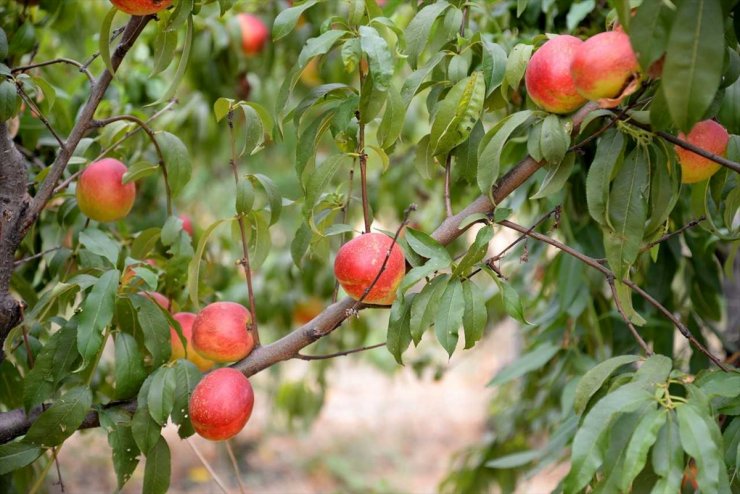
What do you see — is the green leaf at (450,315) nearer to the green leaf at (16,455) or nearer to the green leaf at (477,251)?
the green leaf at (477,251)

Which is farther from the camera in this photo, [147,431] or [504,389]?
[504,389]

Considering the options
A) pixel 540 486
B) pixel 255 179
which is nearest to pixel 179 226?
pixel 255 179

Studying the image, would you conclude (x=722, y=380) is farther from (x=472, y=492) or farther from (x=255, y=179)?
(x=472, y=492)

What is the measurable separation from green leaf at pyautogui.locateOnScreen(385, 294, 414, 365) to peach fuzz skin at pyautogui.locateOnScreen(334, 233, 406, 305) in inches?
0.9

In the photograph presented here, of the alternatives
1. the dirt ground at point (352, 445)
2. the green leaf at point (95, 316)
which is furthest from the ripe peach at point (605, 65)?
the dirt ground at point (352, 445)

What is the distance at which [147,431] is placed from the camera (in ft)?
2.96

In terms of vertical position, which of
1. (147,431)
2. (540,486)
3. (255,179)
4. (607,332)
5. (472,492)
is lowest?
(540,486)

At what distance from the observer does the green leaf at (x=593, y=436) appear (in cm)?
68

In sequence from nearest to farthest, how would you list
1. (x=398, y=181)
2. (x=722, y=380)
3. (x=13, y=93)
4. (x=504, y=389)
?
(x=722, y=380)
(x=13, y=93)
(x=398, y=181)
(x=504, y=389)

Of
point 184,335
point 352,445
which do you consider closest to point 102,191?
point 184,335

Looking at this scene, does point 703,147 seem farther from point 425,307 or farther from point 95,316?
point 95,316

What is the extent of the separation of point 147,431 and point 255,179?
1.04ft

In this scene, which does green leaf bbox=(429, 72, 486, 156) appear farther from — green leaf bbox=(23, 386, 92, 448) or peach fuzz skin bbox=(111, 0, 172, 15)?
green leaf bbox=(23, 386, 92, 448)

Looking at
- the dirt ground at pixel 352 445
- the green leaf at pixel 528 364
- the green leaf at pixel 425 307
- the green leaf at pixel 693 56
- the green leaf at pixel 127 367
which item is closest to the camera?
the green leaf at pixel 693 56
